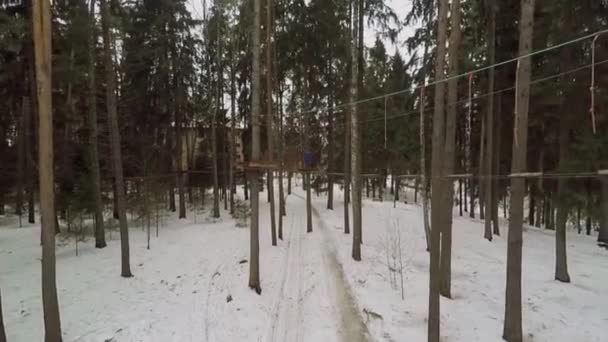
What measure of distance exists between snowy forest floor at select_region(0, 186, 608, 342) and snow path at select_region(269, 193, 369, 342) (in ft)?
0.09

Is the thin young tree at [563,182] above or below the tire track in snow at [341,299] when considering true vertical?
above

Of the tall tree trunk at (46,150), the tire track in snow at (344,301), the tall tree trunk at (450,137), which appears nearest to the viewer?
the tall tree trunk at (46,150)

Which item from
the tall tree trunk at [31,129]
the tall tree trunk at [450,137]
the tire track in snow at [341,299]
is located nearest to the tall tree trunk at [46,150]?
the tire track in snow at [341,299]

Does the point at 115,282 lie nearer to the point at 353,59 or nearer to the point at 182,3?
the point at 353,59

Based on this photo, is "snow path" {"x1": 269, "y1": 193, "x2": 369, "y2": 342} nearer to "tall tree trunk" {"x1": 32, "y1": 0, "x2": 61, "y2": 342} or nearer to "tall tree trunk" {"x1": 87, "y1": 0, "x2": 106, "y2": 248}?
"tall tree trunk" {"x1": 32, "y1": 0, "x2": 61, "y2": 342}

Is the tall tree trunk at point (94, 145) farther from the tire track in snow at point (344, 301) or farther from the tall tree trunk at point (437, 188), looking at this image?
the tall tree trunk at point (437, 188)

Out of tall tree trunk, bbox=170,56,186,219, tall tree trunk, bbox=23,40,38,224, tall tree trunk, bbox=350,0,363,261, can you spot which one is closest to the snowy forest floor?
tall tree trunk, bbox=350,0,363,261

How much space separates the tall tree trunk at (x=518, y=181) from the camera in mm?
5336

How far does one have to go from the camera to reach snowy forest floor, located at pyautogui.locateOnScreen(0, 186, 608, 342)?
19.1 ft

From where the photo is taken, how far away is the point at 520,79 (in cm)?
538

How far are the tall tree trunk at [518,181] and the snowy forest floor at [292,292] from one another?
0.58 meters

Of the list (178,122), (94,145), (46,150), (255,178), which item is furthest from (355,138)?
(178,122)

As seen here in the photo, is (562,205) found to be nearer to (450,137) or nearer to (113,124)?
(450,137)

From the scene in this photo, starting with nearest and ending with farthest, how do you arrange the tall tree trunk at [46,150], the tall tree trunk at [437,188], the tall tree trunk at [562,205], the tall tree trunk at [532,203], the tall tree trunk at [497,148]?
1. the tall tree trunk at [46,150]
2. the tall tree trunk at [437,188]
3. the tall tree trunk at [562,205]
4. the tall tree trunk at [497,148]
5. the tall tree trunk at [532,203]
